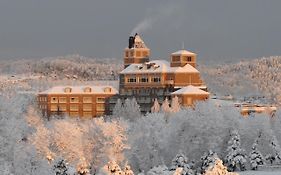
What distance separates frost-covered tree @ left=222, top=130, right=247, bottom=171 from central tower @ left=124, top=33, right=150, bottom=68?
59.6m

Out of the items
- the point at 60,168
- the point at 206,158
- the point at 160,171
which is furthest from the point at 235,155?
the point at 60,168

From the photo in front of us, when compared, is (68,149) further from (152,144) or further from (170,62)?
(170,62)

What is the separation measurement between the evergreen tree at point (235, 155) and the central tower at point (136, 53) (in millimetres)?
59557

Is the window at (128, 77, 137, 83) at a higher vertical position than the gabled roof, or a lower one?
higher

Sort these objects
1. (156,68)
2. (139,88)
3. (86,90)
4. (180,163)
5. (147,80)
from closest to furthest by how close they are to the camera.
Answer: (180,163) → (147,80) → (156,68) → (139,88) → (86,90)

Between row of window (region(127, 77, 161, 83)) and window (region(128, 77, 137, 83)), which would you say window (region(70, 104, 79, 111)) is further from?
row of window (region(127, 77, 161, 83))

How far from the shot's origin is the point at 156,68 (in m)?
107

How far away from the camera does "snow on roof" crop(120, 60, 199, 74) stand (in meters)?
105

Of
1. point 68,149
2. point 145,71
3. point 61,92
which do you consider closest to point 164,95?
point 145,71

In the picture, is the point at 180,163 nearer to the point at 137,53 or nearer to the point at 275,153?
the point at 275,153

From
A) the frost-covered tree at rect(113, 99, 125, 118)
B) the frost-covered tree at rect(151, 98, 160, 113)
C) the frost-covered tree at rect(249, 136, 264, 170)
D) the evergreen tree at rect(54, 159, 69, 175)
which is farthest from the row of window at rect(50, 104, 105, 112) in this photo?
the evergreen tree at rect(54, 159, 69, 175)

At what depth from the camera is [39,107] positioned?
372 ft

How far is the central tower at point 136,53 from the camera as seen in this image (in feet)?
371

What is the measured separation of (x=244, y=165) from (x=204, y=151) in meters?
3.23
